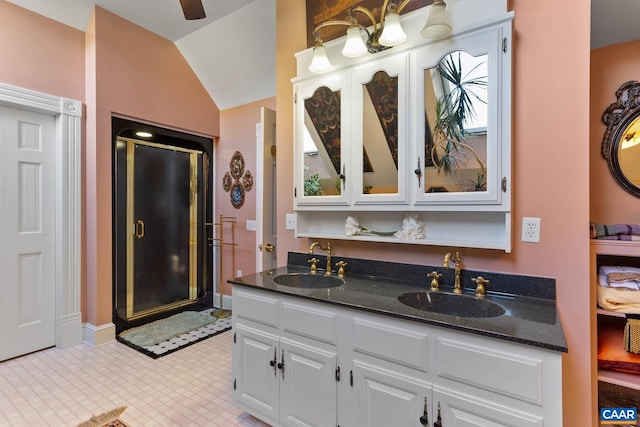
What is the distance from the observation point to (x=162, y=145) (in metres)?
3.52

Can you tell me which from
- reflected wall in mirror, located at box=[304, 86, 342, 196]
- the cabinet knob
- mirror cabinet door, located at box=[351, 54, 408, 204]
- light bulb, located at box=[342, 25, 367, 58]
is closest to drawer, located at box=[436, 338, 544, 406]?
the cabinet knob

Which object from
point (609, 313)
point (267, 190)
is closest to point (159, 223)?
point (267, 190)

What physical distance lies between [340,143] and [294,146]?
1.25ft

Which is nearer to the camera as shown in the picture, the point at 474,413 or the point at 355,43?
the point at 474,413

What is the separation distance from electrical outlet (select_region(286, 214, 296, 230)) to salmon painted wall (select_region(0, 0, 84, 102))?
2327 mm

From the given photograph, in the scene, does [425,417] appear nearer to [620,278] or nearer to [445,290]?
[445,290]

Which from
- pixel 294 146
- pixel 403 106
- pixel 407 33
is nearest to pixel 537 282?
pixel 403 106

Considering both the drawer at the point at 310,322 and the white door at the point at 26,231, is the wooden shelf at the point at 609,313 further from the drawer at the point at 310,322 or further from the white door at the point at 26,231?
the white door at the point at 26,231

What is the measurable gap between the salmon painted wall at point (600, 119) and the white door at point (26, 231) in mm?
4115

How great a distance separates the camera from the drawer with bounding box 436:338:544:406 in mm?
1059

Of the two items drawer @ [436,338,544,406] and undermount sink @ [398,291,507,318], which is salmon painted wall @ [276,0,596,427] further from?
drawer @ [436,338,544,406]

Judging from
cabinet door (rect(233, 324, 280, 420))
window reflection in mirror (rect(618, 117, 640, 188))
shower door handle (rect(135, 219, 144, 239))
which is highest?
window reflection in mirror (rect(618, 117, 640, 188))

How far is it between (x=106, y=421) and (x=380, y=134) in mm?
2386

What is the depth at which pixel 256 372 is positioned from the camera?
179 cm
